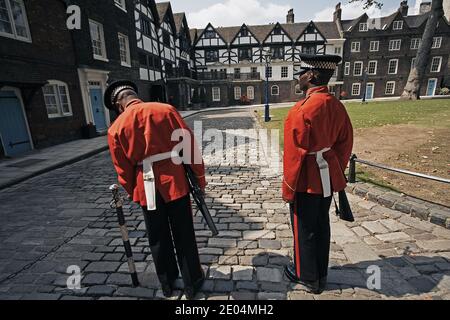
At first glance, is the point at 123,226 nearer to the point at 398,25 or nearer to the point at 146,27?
the point at 146,27

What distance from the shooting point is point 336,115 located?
2.33 meters

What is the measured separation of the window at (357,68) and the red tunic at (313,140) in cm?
4158

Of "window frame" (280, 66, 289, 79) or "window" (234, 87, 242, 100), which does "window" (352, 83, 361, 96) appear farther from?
"window" (234, 87, 242, 100)

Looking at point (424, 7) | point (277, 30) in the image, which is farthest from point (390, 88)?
point (277, 30)

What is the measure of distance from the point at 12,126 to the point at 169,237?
9.74 metres

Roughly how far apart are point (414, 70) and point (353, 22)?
Answer: 19032 millimetres

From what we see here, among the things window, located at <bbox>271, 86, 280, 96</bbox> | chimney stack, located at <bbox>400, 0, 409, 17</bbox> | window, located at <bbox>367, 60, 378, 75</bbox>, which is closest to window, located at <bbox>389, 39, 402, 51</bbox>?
window, located at <bbox>367, 60, 378, 75</bbox>

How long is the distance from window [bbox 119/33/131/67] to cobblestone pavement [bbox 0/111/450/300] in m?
13.9

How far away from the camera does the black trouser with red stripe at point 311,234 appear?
244 centimetres

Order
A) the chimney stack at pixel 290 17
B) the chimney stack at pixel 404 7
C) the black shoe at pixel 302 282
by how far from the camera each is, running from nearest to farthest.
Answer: the black shoe at pixel 302 282, the chimney stack at pixel 404 7, the chimney stack at pixel 290 17

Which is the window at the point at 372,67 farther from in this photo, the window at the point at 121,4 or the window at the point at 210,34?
the window at the point at 121,4

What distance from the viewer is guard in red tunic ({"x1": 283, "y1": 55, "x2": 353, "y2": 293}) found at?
2.23 m

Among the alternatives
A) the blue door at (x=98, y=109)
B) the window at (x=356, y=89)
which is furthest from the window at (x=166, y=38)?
the window at (x=356, y=89)
